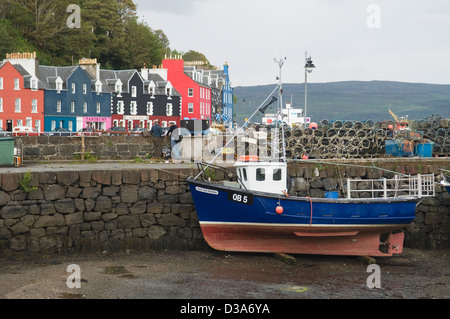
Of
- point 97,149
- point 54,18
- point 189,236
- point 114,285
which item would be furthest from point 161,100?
point 114,285

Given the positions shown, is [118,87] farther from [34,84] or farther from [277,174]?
[277,174]

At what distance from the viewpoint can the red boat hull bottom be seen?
15.3 meters

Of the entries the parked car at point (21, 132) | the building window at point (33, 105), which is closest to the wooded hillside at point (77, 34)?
the building window at point (33, 105)

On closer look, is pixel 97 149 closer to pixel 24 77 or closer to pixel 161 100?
pixel 24 77

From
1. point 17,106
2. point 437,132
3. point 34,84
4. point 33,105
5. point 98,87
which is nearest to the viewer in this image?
point 437,132

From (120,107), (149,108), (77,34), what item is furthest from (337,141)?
(77,34)

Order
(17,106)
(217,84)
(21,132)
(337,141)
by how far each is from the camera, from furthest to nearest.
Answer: (217,84)
(17,106)
(21,132)
(337,141)

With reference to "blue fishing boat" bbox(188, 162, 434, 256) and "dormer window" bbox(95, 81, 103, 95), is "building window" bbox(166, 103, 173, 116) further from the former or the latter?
"blue fishing boat" bbox(188, 162, 434, 256)

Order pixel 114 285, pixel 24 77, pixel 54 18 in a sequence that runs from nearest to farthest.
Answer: pixel 114 285
pixel 24 77
pixel 54 18

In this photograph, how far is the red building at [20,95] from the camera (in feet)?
148

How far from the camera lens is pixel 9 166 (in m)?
Result: 16.9

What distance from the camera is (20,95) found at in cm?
4600

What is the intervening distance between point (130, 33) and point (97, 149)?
191 ft

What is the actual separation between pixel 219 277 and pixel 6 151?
7.51 metres
